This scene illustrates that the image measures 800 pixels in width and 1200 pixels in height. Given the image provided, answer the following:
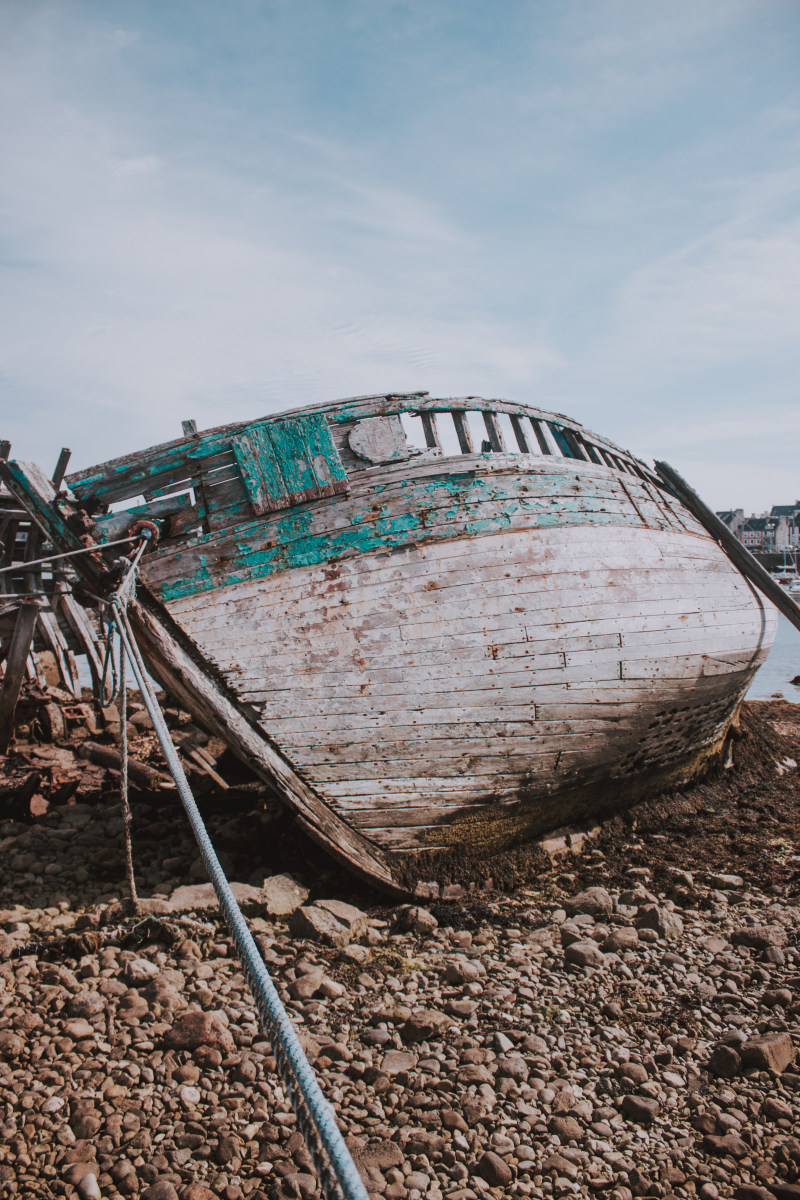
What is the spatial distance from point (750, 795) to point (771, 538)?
243ft

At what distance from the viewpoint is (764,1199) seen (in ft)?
7.58

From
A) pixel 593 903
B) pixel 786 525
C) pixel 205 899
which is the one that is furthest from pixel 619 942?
pixel 786 525

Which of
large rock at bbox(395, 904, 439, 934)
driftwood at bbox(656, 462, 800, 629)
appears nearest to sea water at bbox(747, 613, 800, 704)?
driftwood at bbox(656, 462, 800, 629)

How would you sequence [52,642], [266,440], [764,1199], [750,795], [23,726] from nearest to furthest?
[764,1199]
[266,440]
[750,795]
[23,726]
[52,642]

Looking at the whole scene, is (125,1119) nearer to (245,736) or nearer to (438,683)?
(245,736)

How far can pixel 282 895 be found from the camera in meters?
4.45

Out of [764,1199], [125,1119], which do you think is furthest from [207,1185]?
[764,1199]

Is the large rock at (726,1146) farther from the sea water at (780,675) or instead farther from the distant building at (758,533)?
the distant building at (758,533)

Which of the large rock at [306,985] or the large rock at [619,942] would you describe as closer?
the large rock at [306,985]

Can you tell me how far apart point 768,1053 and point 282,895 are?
2.78 m

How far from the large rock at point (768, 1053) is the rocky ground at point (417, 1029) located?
0.01 metres

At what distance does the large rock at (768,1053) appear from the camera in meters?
2.93

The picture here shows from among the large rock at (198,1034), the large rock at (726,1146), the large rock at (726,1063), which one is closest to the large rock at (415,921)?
the large rock at (198,1034)

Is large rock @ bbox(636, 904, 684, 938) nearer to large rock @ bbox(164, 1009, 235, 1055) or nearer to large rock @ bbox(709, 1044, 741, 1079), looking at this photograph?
large rock @ bbox(709, 1044, 741, 1079)
